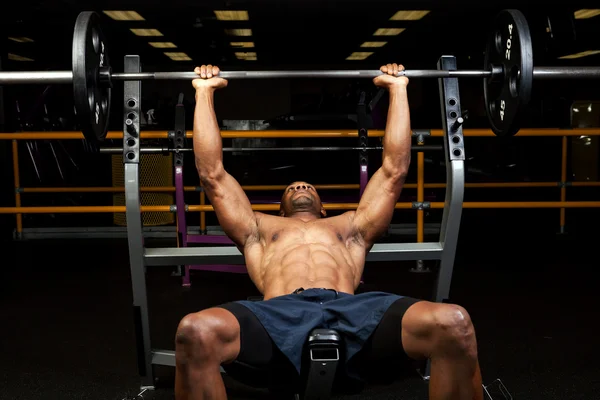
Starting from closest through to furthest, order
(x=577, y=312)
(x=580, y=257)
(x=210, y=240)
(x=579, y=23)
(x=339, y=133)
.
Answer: (x=577, y=312) → (x=210, y=240) → (x=339, y=133) → (x=580, y=257) → (x=579, y=23)

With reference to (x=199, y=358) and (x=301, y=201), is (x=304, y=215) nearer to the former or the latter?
(x=301, y=201)

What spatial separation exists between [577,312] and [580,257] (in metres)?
1.41

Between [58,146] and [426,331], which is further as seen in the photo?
[58,146]

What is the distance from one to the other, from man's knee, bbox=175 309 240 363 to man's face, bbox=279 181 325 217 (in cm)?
81

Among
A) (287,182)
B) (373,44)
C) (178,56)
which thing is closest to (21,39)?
(178,56)

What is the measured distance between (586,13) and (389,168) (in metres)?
8.08

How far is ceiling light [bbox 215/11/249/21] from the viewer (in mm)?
8258

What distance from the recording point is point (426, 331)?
144 centimetres

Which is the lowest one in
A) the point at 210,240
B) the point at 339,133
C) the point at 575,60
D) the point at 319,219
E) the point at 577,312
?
the point at 577,312

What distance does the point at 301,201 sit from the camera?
2.18m

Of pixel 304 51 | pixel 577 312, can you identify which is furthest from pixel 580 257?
pixel 304 51

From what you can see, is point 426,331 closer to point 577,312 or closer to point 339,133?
point 577,312

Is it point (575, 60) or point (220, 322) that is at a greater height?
point (575, 60)

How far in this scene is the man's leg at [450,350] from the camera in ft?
4.53
